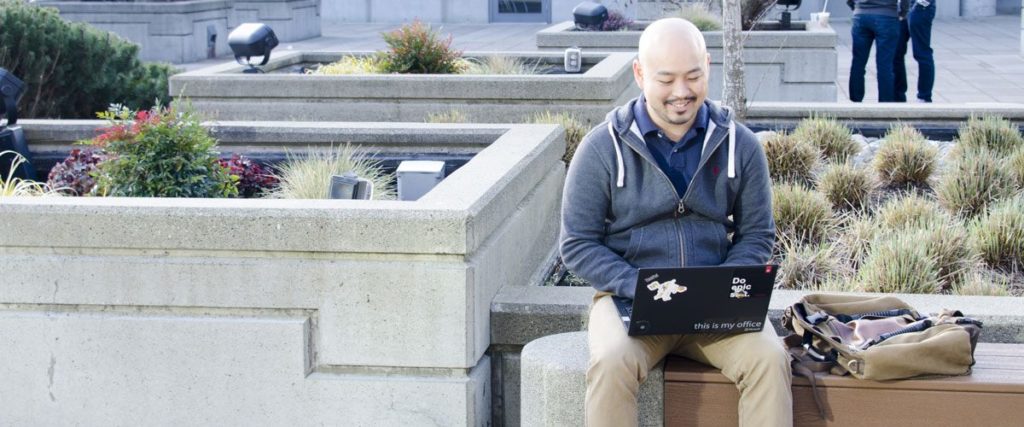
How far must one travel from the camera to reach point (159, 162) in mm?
5859

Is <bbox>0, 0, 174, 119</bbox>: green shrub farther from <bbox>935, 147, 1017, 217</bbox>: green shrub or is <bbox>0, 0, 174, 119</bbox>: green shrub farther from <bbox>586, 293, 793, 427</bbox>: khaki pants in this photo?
<bbox>586, 293, 793, 427</bbox>: khaki pants

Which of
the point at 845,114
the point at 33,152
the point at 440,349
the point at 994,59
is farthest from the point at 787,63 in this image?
the point at 440,349

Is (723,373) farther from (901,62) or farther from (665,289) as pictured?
(901,62)

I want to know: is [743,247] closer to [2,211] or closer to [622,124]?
[622,124]

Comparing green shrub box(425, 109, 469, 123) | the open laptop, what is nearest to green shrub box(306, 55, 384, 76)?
green shrub box(425, 109, 469, 123)

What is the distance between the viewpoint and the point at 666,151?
425 centimetres

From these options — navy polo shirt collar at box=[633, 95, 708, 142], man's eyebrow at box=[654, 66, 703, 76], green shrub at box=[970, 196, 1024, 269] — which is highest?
man's eyebrow at box=[654, 66, 703, 76]

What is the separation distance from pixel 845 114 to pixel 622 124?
18.8ft

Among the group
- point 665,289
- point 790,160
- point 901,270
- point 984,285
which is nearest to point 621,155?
point 665,289

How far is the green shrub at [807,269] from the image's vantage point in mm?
6062

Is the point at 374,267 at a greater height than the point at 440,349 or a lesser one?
greater

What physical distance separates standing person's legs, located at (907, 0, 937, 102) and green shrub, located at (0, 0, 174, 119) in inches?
277

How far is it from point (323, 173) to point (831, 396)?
3135 millimetres

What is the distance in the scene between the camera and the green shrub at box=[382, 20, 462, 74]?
36.2ft
